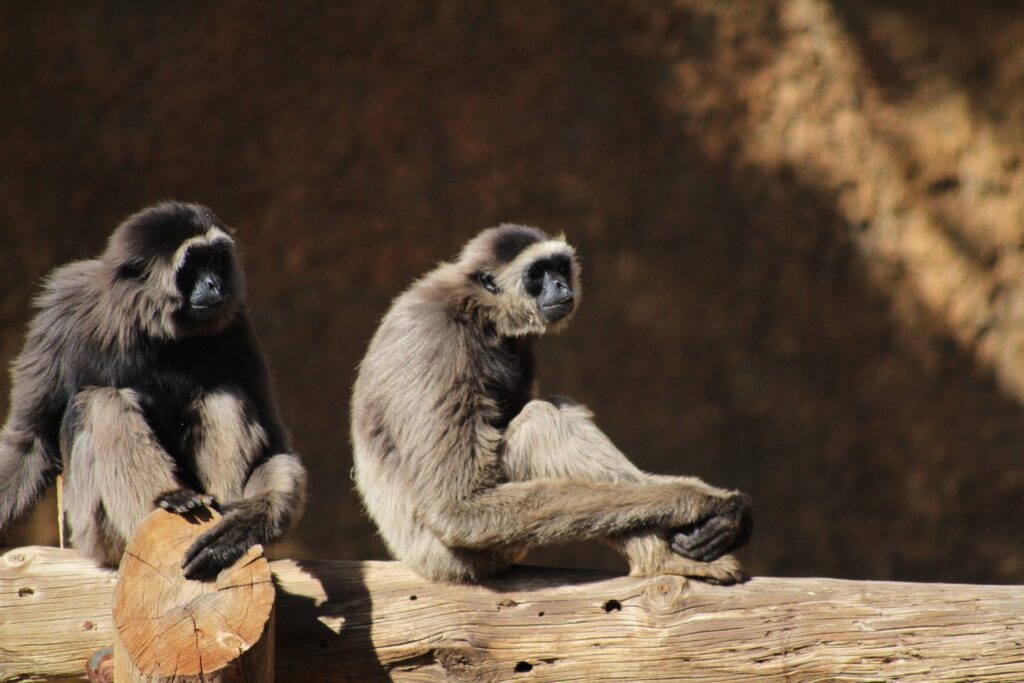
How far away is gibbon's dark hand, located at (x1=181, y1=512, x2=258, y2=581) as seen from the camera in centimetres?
520

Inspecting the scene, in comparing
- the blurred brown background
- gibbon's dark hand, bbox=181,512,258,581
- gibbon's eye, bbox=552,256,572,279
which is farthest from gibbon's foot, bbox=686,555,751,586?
the blurred brown background

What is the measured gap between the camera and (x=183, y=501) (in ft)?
18.5

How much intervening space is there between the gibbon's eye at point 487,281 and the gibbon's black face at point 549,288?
0.64 feet

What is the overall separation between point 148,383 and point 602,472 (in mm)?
2673

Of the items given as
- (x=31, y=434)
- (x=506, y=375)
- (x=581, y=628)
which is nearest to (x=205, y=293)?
(x=31, y=434)

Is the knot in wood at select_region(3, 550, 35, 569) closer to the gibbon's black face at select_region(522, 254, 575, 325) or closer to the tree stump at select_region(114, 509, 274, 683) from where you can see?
the tree stump at select_region(114, 509, 274, 683)

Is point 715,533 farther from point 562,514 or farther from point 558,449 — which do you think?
point 558,449

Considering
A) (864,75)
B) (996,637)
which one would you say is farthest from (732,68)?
(996,637)

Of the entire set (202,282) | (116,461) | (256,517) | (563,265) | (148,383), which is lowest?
(256,517)

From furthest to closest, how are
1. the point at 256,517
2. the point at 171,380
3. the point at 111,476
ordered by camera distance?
the point at 171,380
the point at 111,476
the point at 256,517

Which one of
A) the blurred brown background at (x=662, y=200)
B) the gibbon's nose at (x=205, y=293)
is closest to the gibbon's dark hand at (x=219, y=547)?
the gibbon's nose at (x=205, y=293)

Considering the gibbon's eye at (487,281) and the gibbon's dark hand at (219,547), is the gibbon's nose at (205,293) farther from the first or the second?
the gibbon's eye at (487,281)

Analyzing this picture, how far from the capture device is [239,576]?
16.8 ft

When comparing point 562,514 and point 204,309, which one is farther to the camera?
point 204,309
